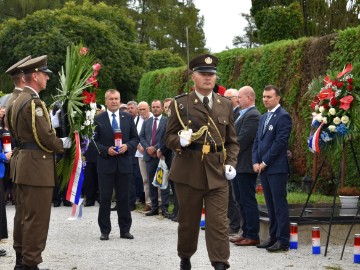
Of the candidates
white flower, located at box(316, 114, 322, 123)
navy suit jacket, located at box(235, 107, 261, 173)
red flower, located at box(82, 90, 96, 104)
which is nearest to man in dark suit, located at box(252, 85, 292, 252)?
navy suit jacket, located at box(235, 107, 261, 173)

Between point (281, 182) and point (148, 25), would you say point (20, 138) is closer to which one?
point (281, 182)

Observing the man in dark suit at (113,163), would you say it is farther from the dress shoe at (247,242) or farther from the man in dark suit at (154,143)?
the man in dark suit at (154,143)

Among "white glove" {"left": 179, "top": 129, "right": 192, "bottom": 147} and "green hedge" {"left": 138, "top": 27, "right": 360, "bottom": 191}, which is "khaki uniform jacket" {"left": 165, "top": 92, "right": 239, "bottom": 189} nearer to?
"white glove" {"left": 179, "top": 129, "right": 192, "bottom": 147}

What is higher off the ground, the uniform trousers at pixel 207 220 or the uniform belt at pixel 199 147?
the uniform belt at pixel 199 147

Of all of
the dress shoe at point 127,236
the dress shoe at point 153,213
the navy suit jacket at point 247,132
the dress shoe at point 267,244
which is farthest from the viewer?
the dress shoe at point 153,213

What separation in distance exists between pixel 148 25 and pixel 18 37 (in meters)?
24.6

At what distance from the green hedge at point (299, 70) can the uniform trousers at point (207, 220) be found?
5372 millimetres

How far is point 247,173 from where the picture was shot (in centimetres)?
1191

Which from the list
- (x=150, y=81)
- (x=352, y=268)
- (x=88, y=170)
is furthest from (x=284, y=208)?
(x=150, y=81)

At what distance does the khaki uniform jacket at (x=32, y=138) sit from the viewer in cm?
925

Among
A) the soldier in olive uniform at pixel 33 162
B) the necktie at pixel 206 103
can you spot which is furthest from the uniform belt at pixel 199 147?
the soldier in olive uniform at pixel 33 162

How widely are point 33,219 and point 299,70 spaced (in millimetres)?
8914

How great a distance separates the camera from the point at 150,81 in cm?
2784

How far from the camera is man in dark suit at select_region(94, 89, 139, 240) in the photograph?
12.8m
